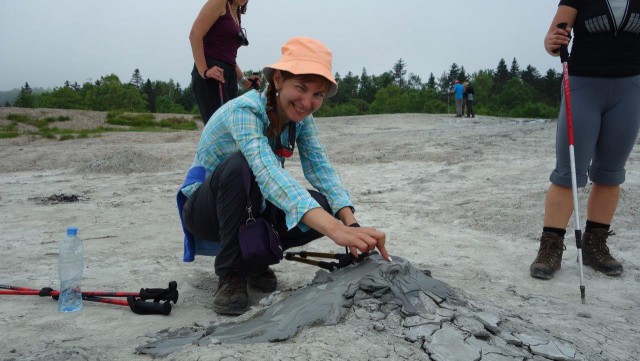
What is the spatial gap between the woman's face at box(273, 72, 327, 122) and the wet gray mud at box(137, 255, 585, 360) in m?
0.80

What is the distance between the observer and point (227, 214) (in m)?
2.55

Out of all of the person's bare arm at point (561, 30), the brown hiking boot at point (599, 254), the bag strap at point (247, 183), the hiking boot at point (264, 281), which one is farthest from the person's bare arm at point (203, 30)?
the brown hiking boot at point (599, 254)

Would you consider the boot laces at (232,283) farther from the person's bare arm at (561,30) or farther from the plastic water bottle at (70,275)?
the person's bare arm at (561,30)

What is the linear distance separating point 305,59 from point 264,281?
138 centimetres

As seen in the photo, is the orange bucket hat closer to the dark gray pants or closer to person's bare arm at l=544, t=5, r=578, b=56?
the dark gray pants

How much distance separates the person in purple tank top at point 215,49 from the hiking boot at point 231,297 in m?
1.42

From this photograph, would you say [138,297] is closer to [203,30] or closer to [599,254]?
[203,30]

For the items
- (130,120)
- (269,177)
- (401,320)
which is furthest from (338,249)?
(130,120)

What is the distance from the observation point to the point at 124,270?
339cm

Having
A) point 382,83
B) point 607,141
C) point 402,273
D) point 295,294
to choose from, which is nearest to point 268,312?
point 295,294

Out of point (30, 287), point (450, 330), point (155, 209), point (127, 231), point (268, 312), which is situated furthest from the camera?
point (155, 209)

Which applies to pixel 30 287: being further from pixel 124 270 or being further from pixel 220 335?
pixel 220 335

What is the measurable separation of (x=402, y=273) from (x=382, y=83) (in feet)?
318

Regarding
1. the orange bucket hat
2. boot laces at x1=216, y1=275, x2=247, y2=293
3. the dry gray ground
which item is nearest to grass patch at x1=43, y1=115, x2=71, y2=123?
the dry gray ground
